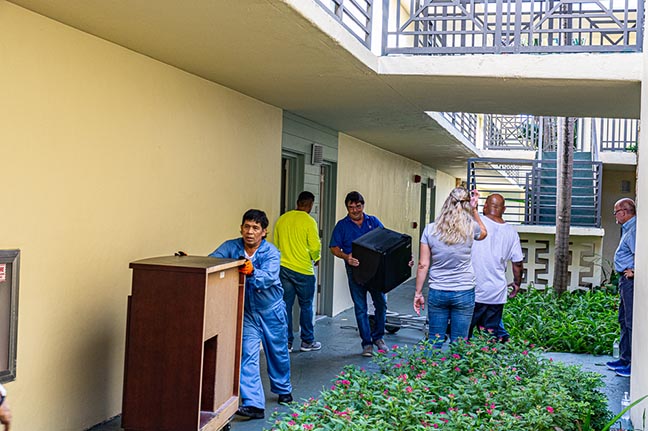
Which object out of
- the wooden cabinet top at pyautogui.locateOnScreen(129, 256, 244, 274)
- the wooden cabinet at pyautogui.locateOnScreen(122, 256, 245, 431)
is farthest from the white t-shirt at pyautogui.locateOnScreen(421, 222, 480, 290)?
the wooden cabinet at pyautogui.locateOnScreen(122, 256, 245, 431)

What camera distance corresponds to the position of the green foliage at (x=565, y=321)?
8672 mm

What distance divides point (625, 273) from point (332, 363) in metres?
3.02

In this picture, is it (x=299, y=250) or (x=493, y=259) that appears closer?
(x=493, y=259)

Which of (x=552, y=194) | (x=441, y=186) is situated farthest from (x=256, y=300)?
(x=441, y=186)

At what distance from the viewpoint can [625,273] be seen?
23.0 feet

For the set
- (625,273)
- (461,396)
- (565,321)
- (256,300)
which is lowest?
(565,321)

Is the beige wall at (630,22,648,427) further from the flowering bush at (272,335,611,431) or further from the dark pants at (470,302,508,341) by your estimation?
the dark pants at (470,302,508,341)

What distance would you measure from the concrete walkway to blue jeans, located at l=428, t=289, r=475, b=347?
3.97 ft

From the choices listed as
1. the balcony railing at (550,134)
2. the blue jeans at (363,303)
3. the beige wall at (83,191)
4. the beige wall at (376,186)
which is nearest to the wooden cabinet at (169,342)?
the beige wall at (83,191)

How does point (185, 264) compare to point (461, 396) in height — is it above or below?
above

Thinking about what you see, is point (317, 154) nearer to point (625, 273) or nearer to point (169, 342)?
point (625, 273)

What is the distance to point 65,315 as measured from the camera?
4.82 metres

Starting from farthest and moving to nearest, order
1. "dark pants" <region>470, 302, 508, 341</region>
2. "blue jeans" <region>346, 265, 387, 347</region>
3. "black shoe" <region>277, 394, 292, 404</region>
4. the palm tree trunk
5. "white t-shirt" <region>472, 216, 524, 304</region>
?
1. the palm tree trunk
2. "blue jeans" <region>346, 265, 387, 347</region>
3. "dark pants" <region>470, 302, 508, 341</region>
4. "white t-shirt" <region>472, 216, 524, 304</region>
5. "black shoe" <region>277, 394, 292, 404</region>

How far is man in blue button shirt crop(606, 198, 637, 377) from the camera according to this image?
706 cm
